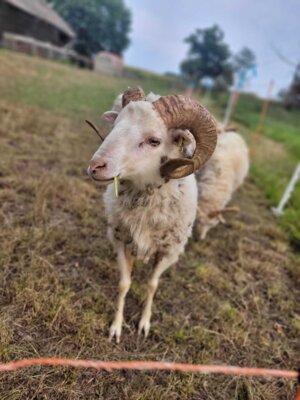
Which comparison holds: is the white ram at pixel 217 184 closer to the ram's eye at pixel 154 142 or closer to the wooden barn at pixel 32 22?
the ram's eye at pixel 154 142

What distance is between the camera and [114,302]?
10.00ft

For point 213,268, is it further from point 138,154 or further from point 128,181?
point 138,154

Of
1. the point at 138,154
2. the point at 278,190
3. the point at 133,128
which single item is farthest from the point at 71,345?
the point at 278,190

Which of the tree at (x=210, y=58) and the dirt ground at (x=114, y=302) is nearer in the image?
the dirt ground at (x=114, y=302)

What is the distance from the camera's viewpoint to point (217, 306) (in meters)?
3.32

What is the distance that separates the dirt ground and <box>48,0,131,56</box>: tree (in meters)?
44.6

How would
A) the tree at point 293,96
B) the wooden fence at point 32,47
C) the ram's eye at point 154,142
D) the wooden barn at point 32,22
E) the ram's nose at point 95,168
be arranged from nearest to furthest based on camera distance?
the ram's nose at point 95,168 → the ram's eye at point 154,142 → the wooden fence at point 32,47 → the wooden barn at point 32,22 → the tree at point 293,96

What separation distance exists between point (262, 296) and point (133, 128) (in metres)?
2.70

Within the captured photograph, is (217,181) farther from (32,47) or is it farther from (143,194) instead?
(32,47)

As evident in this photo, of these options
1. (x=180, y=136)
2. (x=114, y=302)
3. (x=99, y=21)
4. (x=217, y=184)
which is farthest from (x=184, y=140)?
(x=99, y=21)

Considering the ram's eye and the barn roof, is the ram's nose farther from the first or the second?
the barn roof

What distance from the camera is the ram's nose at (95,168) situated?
1.86 meters

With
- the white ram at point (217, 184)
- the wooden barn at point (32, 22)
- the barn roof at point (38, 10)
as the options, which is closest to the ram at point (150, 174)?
the white ram at point (217, 184)

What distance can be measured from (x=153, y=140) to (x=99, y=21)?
53120mm
